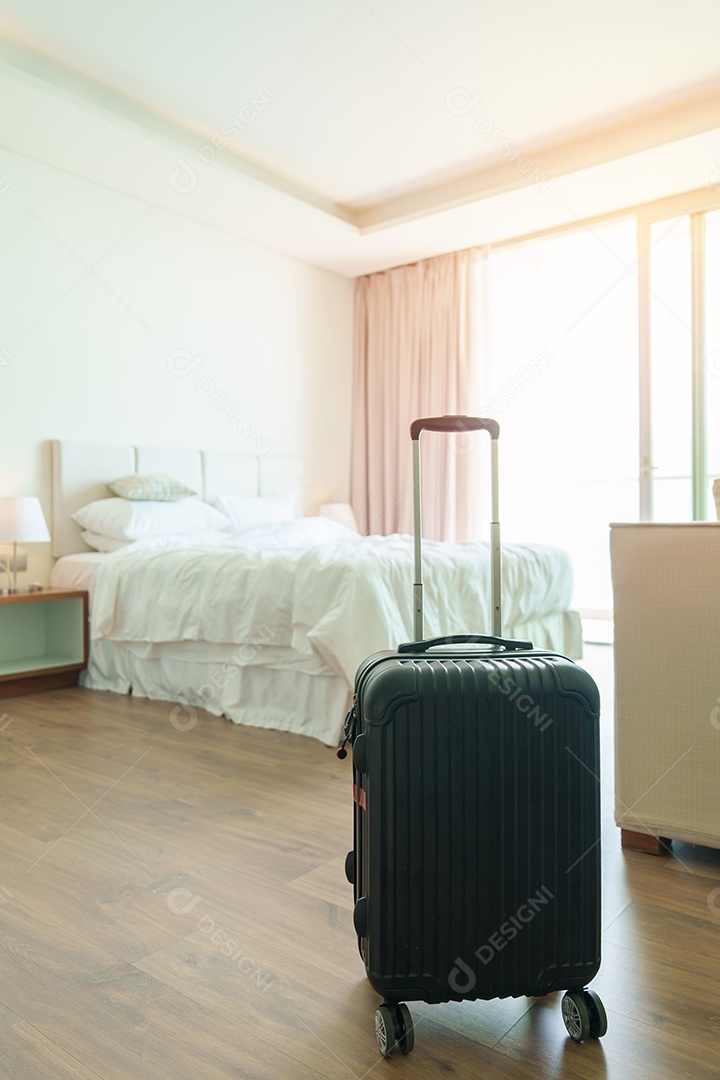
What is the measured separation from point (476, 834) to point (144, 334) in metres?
3.93

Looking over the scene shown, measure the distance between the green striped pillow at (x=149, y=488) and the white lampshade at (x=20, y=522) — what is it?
0.57 meters

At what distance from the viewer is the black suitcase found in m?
1.05

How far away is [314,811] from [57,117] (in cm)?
325

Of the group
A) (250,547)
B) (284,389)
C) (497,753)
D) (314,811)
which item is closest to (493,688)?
(497,753)

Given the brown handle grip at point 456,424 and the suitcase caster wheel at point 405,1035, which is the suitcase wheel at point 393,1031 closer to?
the suitcase caster wheel at point 405,1035

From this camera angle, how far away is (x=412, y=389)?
5633 millimetres

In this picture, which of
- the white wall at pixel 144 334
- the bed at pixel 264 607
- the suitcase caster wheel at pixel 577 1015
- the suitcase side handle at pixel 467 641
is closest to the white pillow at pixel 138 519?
the bed at pixel 264 607

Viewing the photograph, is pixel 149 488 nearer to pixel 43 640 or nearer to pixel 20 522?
pixel 20 522

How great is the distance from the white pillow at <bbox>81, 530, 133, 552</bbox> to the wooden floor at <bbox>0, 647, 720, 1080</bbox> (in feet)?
5.58

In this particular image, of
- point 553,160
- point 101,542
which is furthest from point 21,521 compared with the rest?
point 553,160

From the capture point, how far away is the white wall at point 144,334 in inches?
149

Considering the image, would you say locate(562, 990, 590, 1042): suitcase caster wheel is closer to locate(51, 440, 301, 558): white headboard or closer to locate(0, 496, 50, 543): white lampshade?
locate(0, 496, 50, 543): white lampshade

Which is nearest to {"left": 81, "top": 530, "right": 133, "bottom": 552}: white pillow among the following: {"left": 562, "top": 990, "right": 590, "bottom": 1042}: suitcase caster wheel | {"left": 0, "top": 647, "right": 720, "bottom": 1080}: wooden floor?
{"left": 0, "top": 647, "right": 720, "bottom": 1080}: wooden floor

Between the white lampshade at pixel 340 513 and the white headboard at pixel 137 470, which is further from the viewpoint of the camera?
the white lampshade at pixel 340 513
